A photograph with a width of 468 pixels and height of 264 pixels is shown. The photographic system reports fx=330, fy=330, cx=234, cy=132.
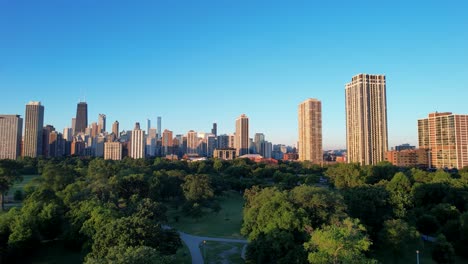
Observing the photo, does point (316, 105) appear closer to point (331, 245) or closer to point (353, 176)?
point (353, 176)

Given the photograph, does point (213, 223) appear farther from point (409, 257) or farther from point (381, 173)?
point (381, 173)

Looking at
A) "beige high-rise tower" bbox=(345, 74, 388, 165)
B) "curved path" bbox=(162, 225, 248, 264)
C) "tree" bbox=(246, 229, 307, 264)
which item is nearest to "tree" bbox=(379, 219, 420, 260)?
"tree" bbox=(246, 229, 307, 264)

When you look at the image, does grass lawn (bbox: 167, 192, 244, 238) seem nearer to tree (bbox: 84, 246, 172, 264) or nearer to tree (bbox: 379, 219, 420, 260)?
tree (bbox: 379, 219, 420, 260)

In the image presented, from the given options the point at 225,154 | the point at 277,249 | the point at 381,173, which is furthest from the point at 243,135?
the point at 277,249

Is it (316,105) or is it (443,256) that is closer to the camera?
(443,256)

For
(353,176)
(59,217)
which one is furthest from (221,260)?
(353,176)
